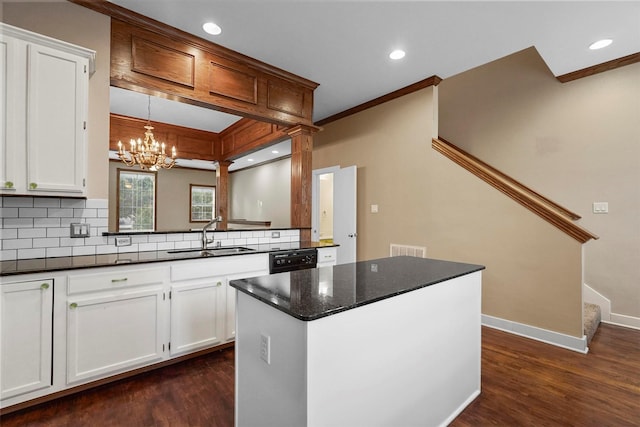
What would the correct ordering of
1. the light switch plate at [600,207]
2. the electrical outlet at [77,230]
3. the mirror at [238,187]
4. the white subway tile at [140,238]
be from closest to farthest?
the electrical outlet at [77,230] → the white subway tile at [140,238] → the light switch plate at [600,207] → the mirror at [238,187]

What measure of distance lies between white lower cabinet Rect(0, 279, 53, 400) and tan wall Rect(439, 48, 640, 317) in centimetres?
492

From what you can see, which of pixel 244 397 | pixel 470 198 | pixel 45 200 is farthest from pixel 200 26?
pixel 470 198

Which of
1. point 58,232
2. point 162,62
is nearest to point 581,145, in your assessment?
point 162,62

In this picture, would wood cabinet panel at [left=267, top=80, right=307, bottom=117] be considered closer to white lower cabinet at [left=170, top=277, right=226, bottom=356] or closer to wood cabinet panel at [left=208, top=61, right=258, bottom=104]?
wood cabinet panel at [left=208, top=61, right=258, bottom=104]

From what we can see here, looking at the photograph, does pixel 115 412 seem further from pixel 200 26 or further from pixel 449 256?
pixel 449 256

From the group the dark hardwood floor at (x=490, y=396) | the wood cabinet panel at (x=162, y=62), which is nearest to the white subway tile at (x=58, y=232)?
the dark hardwood floor at (x=490, y=396)

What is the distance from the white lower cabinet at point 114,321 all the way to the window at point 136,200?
6642 mm

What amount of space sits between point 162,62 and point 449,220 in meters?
3.38

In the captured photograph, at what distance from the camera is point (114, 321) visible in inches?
77.8

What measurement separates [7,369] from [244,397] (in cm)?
144

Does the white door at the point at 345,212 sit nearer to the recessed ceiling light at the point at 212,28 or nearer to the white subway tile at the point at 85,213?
the recessed ceiling light at the point at 212,28

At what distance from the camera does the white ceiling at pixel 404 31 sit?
2.34 meters

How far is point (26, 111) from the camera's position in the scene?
1.86 m

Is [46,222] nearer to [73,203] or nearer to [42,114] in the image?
[73,203]
